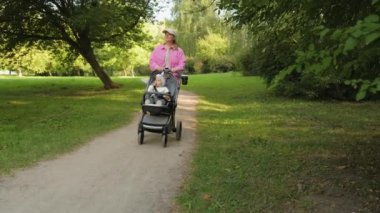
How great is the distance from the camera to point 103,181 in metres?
7.30

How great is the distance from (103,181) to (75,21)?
15.6 meters

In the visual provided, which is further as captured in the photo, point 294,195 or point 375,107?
point 375,107

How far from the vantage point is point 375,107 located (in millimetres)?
16938

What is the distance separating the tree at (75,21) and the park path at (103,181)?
13.2 metres

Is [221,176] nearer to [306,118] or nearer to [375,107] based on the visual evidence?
[306,118]

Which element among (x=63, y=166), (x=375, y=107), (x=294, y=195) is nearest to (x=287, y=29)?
(x=294, y=195)

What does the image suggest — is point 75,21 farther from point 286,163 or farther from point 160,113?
point 286,163

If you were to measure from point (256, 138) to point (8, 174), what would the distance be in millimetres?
5328

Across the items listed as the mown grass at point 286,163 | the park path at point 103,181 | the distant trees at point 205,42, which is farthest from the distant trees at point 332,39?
the distant trees at point 205,42

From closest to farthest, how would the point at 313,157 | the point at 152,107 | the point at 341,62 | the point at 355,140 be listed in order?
the point at 341,62
the point at 313,157
the point at 152,107
the point at 355,140

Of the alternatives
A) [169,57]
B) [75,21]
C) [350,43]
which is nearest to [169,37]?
[169,57]

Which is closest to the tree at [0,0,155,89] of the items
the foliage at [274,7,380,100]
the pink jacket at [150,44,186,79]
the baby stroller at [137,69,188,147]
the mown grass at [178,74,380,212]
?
the mown grass at [178,74,380,212]

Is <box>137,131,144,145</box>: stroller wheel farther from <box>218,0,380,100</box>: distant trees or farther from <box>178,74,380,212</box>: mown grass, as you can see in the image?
<box>218,0,380,100</box>: distant trees

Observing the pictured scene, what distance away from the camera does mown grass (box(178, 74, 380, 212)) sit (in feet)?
20.5
